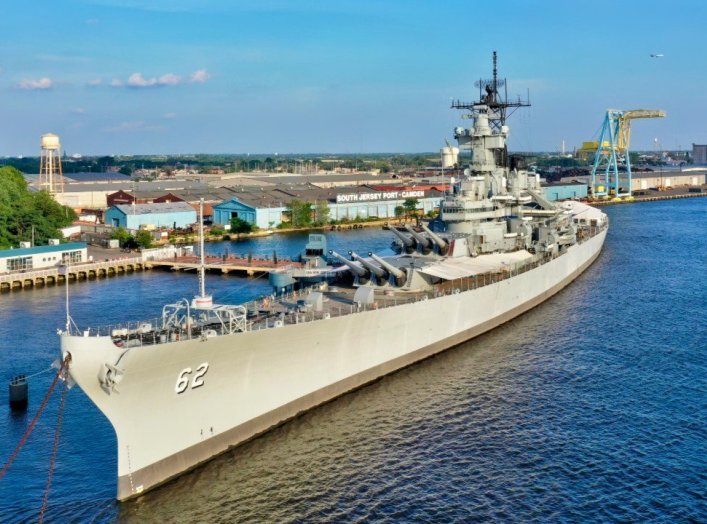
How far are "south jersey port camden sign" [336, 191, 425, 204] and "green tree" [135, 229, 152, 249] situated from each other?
26.0m

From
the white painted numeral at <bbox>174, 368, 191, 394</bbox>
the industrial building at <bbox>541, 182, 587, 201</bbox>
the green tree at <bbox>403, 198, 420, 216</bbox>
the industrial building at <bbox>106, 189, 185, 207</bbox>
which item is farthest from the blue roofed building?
the white painted numeral at <bbox>174, 368, 191, 394</bbox>

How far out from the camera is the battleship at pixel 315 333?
1670cm

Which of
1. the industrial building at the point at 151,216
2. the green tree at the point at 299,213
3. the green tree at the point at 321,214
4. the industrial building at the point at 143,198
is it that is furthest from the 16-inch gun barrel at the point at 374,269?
the industrial building at the point at 143,198

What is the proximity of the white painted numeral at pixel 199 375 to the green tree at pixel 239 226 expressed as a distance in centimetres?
4943

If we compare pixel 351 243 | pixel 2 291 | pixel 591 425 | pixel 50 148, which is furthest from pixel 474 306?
pixel 50 148

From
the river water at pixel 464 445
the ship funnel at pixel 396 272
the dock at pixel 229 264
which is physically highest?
the ship funnel at pixel 396 272

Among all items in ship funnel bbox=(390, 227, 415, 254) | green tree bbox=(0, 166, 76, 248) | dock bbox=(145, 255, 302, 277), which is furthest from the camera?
green tree bbox=(0, 166, 76, 248)

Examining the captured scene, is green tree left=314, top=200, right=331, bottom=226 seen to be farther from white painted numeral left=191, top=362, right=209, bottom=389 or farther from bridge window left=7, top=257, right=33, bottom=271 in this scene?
white painted numeral left=191, top=362, right=209, bottom=389

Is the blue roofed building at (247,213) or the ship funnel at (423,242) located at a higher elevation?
the blue roofed building at (247,213)

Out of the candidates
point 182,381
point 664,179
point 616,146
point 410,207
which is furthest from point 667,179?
point 182,381

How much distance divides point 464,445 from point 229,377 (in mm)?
6232

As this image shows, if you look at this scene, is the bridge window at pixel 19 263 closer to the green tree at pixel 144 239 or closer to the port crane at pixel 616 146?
the green tree at pixel 144 239

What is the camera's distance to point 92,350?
16.0m

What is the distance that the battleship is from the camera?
16703 mm
